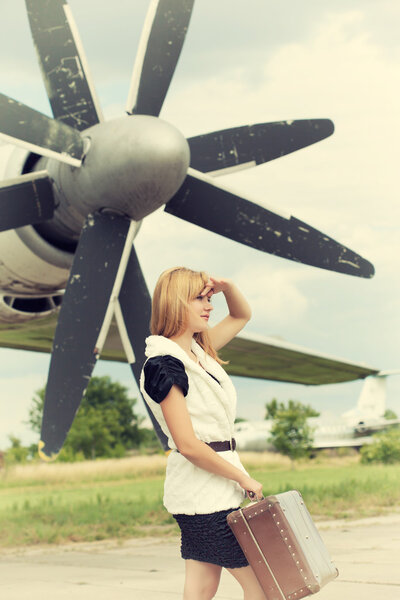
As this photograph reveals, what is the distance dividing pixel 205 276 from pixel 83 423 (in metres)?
42.6

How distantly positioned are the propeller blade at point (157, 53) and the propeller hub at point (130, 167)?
22.0 inches

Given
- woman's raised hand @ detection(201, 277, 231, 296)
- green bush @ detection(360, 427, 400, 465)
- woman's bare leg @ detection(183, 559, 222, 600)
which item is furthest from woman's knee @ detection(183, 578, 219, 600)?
Answer: green bush @ detection(360, 427, 400, 465)

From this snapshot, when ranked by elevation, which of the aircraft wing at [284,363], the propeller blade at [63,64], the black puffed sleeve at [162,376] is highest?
the propeller blade at [63,64]

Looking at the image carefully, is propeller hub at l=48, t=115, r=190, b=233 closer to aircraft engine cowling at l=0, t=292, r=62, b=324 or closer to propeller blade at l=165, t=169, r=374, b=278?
propeller blade at l=165, t=169, r=374, b=278

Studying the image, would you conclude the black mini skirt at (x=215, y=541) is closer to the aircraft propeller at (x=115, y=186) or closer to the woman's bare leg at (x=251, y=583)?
the woman's bare leg at (x=251, y=583)

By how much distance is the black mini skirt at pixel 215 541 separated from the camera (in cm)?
231

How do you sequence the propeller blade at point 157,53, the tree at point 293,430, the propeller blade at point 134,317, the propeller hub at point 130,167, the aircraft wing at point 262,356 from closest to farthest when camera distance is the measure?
the propeller hub at point 130,167, the propeller blade at point 157,53, the propeller blade at point 134,317, the aircraft wing at point 262,356, the tree at point 293,430

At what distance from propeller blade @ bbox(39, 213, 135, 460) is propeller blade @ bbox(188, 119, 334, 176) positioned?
1.14 m

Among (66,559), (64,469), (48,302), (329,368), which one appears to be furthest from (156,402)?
(64,469)

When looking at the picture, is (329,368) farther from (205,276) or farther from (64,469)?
(64,469)

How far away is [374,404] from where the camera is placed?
42.4 metres

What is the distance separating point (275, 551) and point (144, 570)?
3601mm

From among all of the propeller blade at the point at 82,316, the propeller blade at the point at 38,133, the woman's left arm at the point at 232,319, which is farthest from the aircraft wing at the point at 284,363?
the woman's left arm at the point at 232,319

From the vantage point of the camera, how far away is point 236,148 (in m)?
6.93
